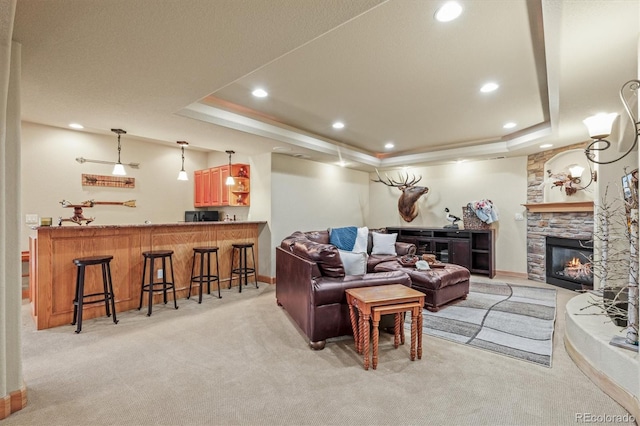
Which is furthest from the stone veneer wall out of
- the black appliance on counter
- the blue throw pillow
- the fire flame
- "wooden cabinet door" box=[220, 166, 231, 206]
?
the black appliance on counter

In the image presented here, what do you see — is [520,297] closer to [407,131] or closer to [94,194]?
[407,131]

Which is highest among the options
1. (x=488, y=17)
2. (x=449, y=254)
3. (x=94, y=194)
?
(x=488, y=17)

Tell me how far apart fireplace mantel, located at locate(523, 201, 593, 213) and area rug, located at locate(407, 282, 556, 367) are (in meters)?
1.42

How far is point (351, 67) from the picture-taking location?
2.89m

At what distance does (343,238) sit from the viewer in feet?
18.8

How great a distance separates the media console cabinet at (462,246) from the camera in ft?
19.1

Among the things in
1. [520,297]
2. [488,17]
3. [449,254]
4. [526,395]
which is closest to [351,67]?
[488,17]

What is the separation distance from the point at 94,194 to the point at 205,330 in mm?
4052

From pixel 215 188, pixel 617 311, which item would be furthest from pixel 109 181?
pixel 617 311

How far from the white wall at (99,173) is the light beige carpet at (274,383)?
285 centimetres

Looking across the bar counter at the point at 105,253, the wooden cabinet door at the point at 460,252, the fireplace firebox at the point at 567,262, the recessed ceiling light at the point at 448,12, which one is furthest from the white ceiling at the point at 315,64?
the wooden cabinet door at the point at 460,252

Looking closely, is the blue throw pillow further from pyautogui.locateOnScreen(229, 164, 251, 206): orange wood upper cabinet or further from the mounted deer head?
pyautogui.locateOnScreen(229, 164, 251, 206): orange wood upper cabinet

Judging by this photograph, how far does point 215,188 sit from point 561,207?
651 centimetres

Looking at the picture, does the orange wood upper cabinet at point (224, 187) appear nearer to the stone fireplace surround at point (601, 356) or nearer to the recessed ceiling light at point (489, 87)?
the recessed ceiling light at point (489, 87)
